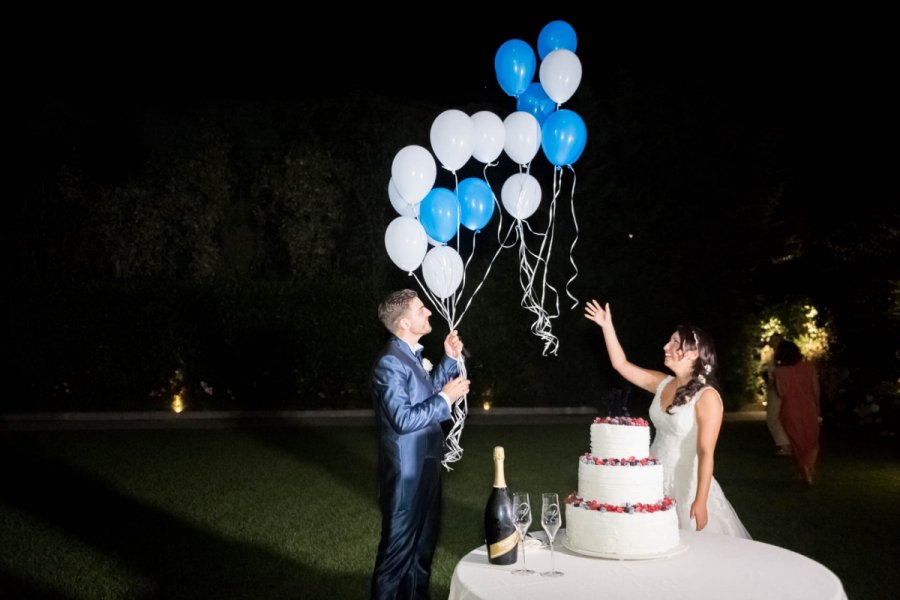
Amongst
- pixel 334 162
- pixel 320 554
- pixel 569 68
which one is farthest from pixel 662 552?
pixel 334 162

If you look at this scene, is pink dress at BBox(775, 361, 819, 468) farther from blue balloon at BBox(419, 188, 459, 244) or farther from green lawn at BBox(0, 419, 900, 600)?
blue balloon at BBox(419, 188, 459, 244)

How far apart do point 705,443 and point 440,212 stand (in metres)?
2.77

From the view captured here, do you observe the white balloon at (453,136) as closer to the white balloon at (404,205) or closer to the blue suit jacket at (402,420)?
the white balloon at (404,205)

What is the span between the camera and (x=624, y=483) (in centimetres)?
288

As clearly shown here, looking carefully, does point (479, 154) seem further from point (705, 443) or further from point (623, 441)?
point (623, 441)

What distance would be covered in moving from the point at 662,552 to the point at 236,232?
665 inches

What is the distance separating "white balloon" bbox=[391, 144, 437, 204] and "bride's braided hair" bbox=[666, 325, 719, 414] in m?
2.30

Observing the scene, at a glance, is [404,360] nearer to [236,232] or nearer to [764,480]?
[764,480]

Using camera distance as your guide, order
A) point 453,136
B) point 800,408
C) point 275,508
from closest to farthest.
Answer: point 453,136, point 275,508, point 800,408

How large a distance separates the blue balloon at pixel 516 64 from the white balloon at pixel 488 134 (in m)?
0.58

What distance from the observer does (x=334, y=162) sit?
18.2m

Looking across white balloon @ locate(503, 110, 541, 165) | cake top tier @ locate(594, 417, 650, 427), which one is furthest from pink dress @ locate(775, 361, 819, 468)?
cake top tier @ locate(594, 417, 650, 427)

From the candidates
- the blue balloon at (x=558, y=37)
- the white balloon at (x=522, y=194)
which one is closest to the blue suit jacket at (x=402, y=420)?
the white balloon at (x=522, y=194)

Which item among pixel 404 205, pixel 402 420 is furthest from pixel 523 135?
pixel 402 420
